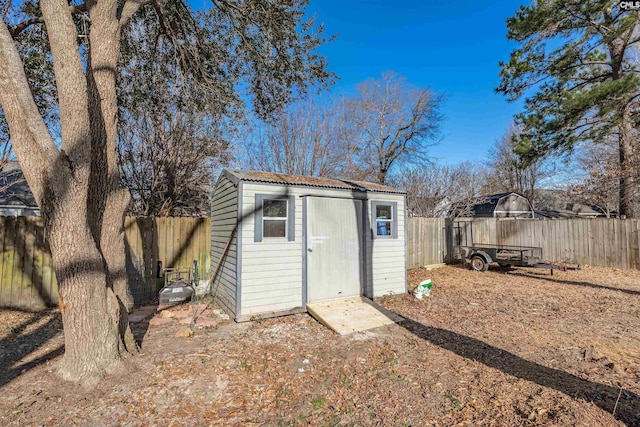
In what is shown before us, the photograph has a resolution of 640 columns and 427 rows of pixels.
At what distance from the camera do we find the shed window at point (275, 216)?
5363mm

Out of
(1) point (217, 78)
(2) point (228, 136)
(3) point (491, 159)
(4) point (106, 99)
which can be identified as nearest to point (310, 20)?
(1) point (217, 78)

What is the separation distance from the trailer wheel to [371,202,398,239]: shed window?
4826mm

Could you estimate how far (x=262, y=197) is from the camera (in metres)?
5.41

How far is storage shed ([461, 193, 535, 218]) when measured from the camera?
20.9m

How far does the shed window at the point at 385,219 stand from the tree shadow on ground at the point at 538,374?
2452 millimetres

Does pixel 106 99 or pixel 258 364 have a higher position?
pixel 106 99

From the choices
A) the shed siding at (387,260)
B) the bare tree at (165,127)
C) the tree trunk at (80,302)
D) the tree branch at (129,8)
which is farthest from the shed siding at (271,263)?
the tree branch at (129,8)

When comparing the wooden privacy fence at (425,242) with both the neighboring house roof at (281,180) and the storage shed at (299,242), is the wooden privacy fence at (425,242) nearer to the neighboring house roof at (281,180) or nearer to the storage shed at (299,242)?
the storage shed at (299,242)

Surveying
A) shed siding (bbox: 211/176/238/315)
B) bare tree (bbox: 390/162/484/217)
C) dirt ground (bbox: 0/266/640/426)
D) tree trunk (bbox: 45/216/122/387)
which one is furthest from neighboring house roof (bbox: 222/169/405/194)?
bare tree (bbox: 390/162/484/217)

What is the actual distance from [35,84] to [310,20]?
5.68 m

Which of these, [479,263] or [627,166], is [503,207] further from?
[479,263]

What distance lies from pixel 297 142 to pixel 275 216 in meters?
8.91

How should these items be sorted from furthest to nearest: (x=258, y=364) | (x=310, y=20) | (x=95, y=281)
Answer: (x=310, y=20), (x=258, y=364), (x=95, y=281)

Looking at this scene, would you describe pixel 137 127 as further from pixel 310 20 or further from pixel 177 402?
pixel 177 402
